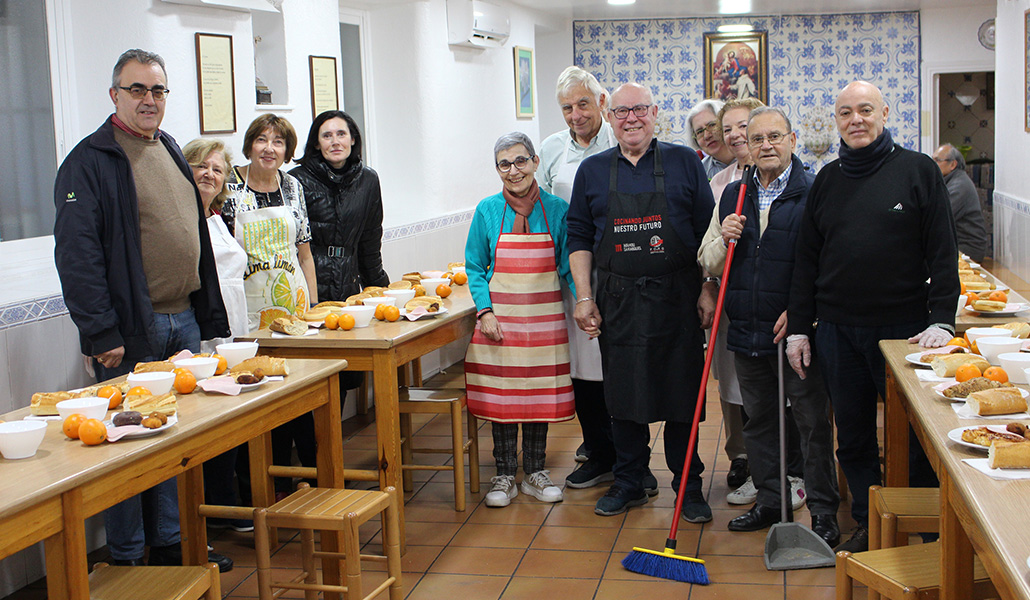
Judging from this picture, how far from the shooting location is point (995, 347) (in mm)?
2449

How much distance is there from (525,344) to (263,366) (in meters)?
1.35

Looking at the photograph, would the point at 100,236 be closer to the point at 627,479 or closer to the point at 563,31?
the point at 627,479

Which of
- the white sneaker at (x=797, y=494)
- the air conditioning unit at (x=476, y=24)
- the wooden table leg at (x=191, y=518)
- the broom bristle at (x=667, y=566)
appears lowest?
the broom bristle at (x=667, y=566)

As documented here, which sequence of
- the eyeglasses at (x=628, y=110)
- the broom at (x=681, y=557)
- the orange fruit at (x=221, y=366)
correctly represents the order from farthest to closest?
the eyeglasses at (x=628, y=110) → the broom at (x=681, y=557) → the orange fruit at (x=221, y=366)

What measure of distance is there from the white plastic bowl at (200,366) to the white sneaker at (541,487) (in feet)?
5.47

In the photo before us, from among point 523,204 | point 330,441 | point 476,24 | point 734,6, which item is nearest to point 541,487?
point 523,204

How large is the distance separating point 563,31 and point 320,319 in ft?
24.5

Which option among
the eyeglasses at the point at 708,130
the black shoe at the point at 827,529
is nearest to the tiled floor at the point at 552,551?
the black shoe at the point at 827,529

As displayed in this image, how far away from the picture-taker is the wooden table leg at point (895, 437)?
2.81 m

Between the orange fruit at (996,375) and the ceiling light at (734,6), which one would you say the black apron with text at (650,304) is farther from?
the ceiling light at (734,6)

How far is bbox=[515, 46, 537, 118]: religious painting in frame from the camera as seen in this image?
824 cm

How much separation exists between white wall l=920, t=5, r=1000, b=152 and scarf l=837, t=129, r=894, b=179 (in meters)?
8.14

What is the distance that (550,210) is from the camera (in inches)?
152

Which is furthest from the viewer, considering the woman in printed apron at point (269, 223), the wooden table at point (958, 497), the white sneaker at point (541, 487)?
the white sneaker at point (541, 487)
